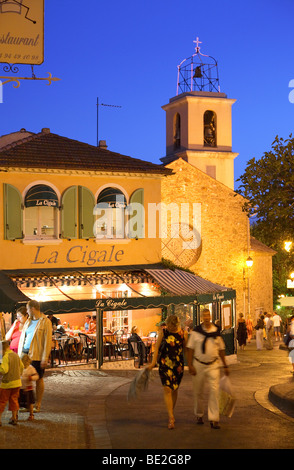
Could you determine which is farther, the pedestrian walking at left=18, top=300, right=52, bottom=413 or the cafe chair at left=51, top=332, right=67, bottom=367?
the cafe chair at left=51, top=332, right=67, bottom=367

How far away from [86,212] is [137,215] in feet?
6.61

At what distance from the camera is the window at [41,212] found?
22312 millimetres

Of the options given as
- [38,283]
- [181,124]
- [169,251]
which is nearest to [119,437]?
[38,283]

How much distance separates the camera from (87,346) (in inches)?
827

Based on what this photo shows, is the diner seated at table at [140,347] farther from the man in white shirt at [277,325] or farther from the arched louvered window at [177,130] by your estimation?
the arched louvered window at [177,130]

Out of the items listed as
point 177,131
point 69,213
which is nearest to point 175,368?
point 69,213

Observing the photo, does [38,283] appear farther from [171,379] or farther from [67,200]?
[171,379]

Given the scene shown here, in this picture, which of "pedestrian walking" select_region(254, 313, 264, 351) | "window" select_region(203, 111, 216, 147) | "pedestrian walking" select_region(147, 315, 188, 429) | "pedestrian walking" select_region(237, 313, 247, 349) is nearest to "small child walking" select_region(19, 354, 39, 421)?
"pedestrian walking" select_region(147, 315, 188, 429)

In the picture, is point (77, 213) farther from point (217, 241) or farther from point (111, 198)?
point (217, 241)

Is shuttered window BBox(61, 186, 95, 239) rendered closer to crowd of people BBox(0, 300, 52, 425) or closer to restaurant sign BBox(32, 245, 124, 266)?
restaurant sign BBox(32, 245, 124, 266)

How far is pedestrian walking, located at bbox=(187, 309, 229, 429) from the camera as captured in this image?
34.4 ft

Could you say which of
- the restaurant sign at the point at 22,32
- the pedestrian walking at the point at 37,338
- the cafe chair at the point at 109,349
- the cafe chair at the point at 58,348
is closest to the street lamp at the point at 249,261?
the cafe chair at the point at 109,349

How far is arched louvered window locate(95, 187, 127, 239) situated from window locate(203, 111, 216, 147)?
26428 mm
